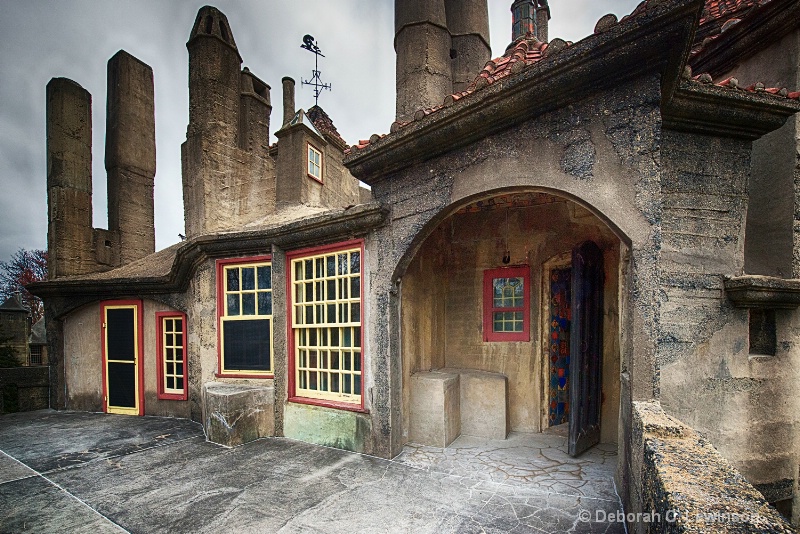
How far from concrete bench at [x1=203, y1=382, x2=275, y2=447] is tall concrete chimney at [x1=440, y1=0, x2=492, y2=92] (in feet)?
26.1

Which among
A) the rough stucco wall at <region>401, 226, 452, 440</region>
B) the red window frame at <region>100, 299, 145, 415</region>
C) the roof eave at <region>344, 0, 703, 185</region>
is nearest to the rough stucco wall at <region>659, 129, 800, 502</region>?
the roof eave at <region>344, 0, 703, 185</region>

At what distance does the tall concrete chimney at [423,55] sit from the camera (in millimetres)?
7691

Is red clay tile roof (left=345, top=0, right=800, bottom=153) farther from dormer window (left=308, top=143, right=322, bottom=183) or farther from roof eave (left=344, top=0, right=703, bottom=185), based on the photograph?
dormer window (left=308, top=143, right=322, bottom=183)

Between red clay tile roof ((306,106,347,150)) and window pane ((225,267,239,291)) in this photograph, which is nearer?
window pane ((225,267,239,291))

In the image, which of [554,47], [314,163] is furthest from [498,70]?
[314,163]

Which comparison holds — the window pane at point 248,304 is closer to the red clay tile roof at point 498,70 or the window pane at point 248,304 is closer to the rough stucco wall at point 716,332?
the red clay tile roof at point 498,70

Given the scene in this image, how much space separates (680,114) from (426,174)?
113 inches

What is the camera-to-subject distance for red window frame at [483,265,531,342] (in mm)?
6168

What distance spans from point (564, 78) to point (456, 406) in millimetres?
4750

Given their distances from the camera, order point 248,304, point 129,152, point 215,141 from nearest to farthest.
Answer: point 248,304, point 215,141, point 129,152

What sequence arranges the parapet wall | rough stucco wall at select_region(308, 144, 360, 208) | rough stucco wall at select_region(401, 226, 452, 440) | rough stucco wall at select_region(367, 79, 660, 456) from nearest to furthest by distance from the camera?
1. the parapet wall
2. rough stucco wall at select_region(367, 79, 660, 456)
3. rough stucco wall at select_region(401, 226, 452, 440)
4. rough stucco wall at select_region(308, 144, 360, 208)

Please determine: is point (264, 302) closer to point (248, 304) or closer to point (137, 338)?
point (248, 304)

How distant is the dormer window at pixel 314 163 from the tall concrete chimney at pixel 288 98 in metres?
5.54

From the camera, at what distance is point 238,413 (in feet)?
19.1
